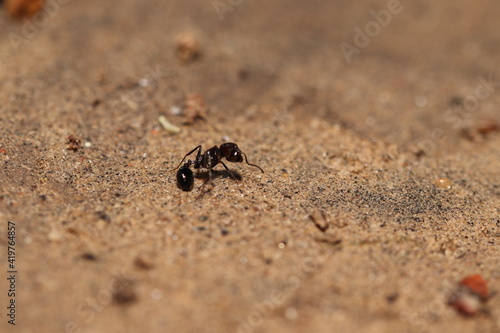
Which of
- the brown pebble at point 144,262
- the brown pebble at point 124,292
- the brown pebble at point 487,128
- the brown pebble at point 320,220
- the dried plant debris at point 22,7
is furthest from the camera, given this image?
the dried plant debris at point 22,7

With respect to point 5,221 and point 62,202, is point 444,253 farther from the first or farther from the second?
point 5,221

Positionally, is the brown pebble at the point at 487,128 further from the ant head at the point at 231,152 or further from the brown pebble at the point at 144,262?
the brown pebble at the point at 144,262

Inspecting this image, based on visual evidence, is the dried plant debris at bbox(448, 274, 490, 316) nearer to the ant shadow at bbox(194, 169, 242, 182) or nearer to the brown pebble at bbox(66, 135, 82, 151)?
the ant shadow at bbox(194, 169, 242, 182)

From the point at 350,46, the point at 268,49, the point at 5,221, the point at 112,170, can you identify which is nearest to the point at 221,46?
the point at 268,49

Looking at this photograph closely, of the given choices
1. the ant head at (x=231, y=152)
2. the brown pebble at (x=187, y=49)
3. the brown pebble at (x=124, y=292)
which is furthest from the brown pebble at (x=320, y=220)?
the brown pebble at (x=187, y=49)

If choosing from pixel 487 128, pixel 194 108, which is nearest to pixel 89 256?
pixel 194 108

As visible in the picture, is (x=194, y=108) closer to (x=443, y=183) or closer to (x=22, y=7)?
(x=443, y=183)
